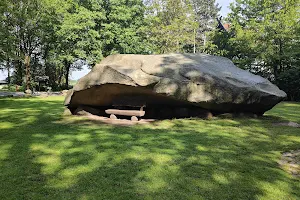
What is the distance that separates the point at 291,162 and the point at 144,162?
2486 millimetres

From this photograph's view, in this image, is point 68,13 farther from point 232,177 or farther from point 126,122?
point 232,177

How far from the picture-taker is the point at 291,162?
468 centimetres

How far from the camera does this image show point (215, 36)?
30.9m

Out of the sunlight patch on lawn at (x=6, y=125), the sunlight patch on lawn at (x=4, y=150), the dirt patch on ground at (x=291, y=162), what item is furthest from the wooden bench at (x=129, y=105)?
the dirt patch on ground at (x=291, y=162)

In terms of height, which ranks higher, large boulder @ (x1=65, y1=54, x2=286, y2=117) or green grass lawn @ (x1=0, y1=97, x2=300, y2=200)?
large boulder @ (x1=65, y1=54, x2=286, y2=117)

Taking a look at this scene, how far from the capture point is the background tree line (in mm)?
22734

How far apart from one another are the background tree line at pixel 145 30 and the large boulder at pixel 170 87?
14.6 meters

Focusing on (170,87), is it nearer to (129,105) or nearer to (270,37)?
(129,105)

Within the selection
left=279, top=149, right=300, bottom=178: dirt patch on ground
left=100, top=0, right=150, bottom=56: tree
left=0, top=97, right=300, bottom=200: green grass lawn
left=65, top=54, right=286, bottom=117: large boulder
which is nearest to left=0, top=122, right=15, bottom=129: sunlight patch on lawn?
left=0, top=97, right=300, bottom=200: green grass lawn

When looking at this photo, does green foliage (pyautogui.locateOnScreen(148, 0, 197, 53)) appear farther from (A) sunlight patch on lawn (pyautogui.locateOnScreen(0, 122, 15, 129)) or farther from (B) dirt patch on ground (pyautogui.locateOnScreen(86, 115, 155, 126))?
(A) sunlight patch on lawn (pyautogui.locateOnScreen(0, 122, 15, 129))

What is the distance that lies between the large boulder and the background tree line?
1459 cm

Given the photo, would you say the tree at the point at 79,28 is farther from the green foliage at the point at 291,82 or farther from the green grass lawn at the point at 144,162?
the green grass lawn at the point at 144,162

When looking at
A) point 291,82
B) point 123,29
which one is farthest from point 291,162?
point 123,29

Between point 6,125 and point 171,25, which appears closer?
point 6,125
